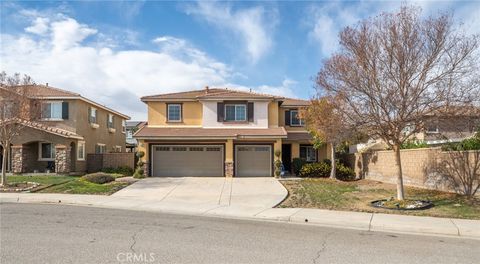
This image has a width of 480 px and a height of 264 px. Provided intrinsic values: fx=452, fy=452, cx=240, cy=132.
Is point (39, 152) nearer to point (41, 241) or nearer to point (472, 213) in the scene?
point (41, 241)

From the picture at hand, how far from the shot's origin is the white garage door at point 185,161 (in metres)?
29.7

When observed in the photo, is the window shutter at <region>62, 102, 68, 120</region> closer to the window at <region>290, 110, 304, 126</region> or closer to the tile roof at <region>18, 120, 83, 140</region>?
the tile roof at <region>18, 120, 83, 140</region>

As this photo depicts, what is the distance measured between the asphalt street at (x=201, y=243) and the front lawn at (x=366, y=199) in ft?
12.4

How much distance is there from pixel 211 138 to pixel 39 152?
41.2ft

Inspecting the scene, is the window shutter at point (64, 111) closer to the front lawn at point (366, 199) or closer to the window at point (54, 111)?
the window at point (54, 111)

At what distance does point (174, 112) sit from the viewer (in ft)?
103

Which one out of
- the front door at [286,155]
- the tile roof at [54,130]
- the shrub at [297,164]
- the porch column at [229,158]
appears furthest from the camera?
the front door at [286,155]

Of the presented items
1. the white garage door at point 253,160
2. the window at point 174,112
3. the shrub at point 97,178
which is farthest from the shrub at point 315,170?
the shrub at point 97,178

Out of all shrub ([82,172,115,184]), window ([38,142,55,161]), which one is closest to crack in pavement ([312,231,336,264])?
shrub ([82,172,115,184])

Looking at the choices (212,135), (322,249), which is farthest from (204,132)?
(322,249)

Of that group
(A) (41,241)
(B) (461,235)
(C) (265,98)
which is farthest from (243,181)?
(A) (41,241)

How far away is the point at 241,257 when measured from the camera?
816 cm

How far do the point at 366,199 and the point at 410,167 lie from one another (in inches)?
211

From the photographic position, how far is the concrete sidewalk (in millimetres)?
12125
